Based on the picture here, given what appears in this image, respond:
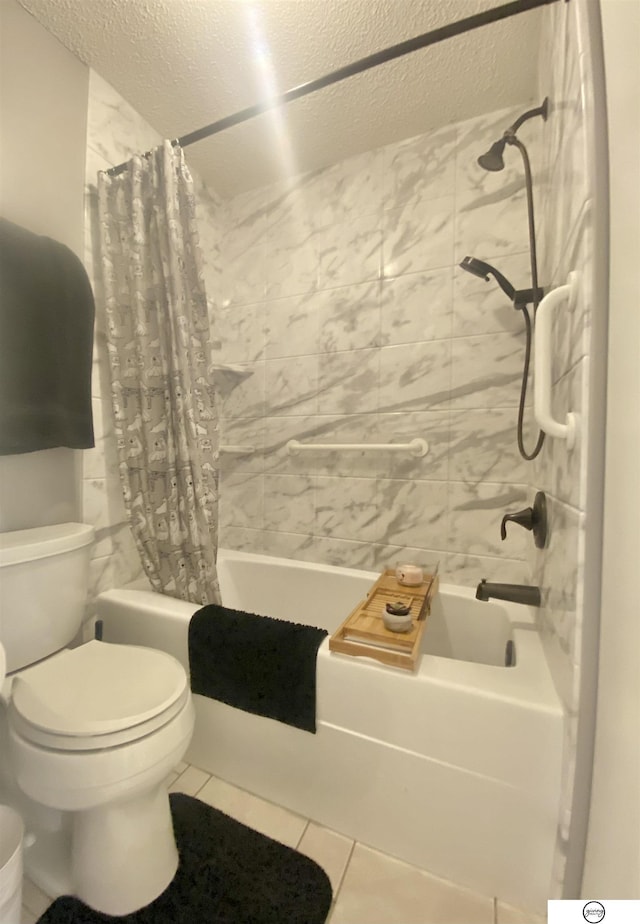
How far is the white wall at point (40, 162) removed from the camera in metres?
1.16

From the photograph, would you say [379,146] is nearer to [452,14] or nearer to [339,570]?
[452,14]

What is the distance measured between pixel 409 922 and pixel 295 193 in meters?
2.58

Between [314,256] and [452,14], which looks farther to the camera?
[314,256]

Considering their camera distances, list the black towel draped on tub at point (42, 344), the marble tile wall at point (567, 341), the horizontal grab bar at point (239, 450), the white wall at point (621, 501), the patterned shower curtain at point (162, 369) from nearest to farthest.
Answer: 1. the white wall at point (621, 501)
2. the marble tile wall at point (567, 341)
3. the black towel draped on tub at point (42, 344)
4. the patterned shower curtain at point (162, 369)
5. the horizontal grab bar at point (239, 450)

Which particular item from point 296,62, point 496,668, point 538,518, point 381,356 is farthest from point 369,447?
point 296,62

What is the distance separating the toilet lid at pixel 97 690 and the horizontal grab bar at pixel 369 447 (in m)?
0.99

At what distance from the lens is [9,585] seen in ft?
3.24

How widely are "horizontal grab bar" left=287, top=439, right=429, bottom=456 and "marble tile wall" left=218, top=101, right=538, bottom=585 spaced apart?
5 centimetres

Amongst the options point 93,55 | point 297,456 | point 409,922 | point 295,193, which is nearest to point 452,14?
point 295,193

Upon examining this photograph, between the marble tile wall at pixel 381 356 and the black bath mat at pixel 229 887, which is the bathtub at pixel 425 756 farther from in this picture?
the marble tile wall at pixel 381 356

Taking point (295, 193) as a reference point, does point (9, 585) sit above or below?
below

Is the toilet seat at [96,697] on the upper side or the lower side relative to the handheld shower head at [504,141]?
lower

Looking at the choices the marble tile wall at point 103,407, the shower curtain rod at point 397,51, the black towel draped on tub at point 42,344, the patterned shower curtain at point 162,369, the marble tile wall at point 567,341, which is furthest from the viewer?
the marble tile wall at point 103,407

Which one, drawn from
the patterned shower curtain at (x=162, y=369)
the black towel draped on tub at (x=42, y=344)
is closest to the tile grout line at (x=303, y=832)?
the patterned shower curtain at (x=162, y=369)
